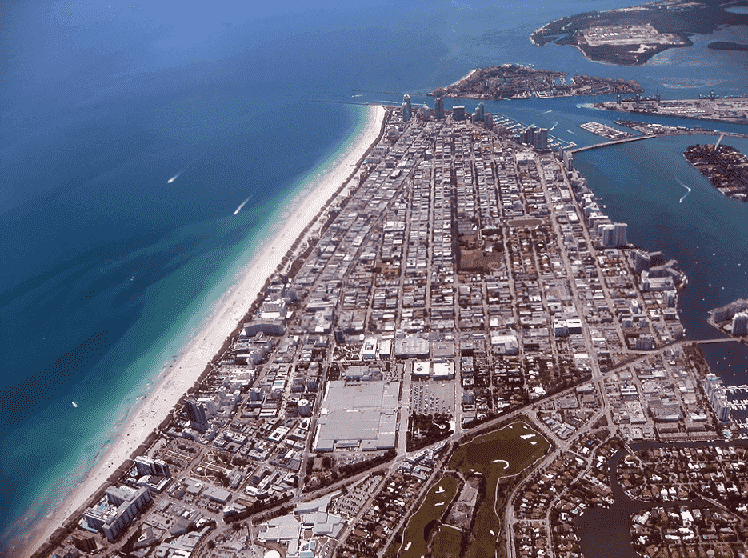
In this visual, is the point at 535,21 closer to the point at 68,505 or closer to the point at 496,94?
the point at 496,94

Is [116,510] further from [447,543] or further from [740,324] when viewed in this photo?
[740,324]

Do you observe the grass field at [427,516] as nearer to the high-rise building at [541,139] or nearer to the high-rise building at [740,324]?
the high-rise building at [740,324]

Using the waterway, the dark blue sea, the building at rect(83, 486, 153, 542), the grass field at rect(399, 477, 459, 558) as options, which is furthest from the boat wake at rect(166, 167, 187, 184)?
the waterway

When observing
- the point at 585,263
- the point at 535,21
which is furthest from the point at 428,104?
the point at 535,21

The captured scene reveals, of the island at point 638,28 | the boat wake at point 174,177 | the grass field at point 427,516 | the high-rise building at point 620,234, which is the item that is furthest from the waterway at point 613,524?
the island at point 638,28

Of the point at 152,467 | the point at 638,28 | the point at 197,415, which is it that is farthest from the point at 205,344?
the point at 638,28

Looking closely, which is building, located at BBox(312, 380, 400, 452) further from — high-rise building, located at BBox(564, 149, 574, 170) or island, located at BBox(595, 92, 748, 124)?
island, located at BBox(595, 92, 748, 124)
